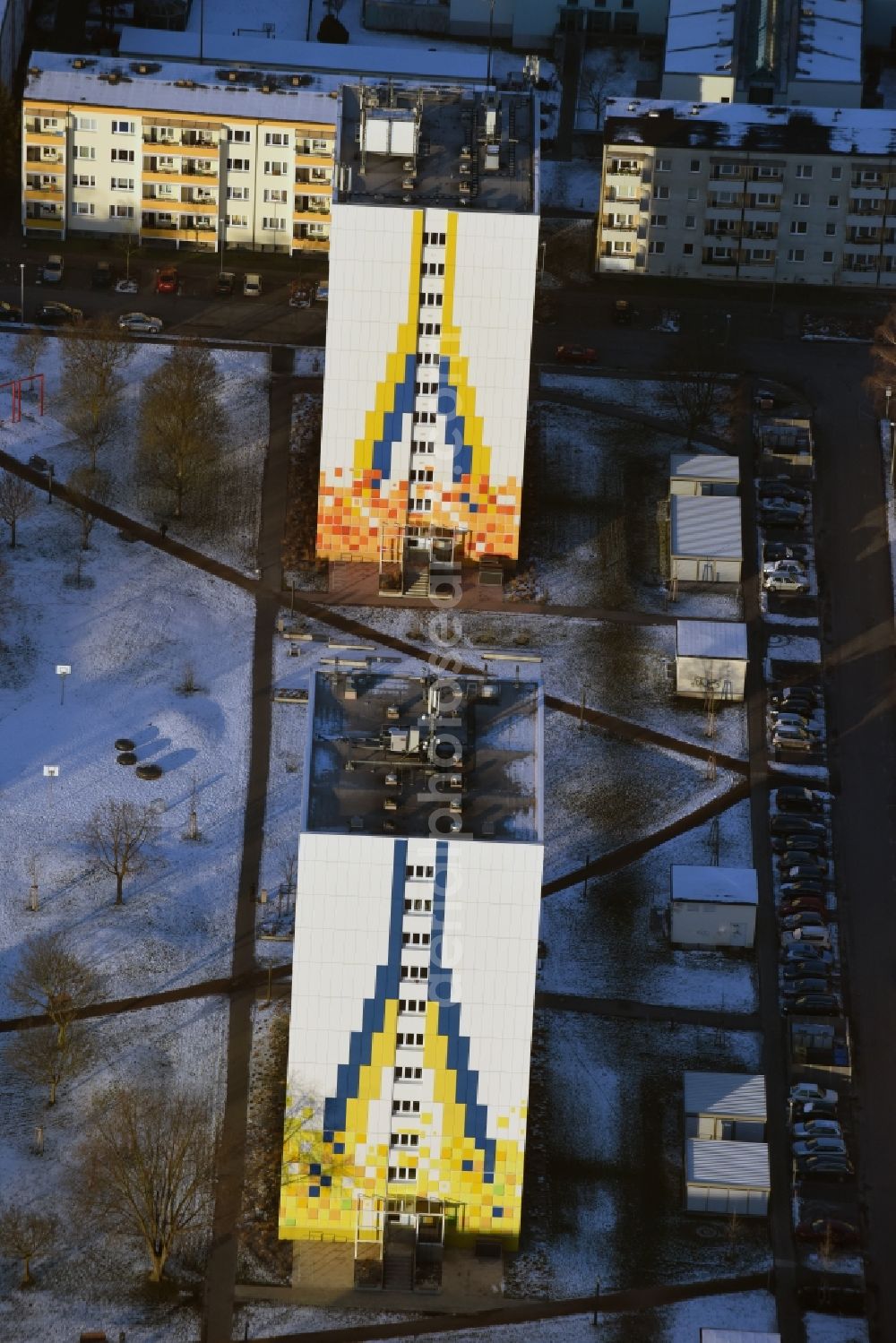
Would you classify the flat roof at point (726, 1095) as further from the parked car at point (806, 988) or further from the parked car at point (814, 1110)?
the parked car at point (806, 988)

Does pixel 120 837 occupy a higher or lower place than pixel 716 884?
higher

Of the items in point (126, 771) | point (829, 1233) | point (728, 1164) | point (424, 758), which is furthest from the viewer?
point (126, 771)

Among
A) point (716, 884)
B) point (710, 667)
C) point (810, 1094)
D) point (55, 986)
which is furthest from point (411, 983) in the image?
point (710, 667)

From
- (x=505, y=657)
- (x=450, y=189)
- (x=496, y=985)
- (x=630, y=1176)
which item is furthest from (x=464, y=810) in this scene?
(x=450, y=189)

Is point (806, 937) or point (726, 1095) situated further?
point (806, 937)

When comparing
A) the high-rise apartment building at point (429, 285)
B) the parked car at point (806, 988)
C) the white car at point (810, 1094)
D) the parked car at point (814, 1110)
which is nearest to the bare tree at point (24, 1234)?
the parked car at point (814, 1110)

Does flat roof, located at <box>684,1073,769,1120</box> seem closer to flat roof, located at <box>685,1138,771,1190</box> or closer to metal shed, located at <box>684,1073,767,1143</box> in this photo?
metal shed, located at <box>684,1073,767,1143</box>

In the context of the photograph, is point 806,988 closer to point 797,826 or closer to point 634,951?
point 634,951

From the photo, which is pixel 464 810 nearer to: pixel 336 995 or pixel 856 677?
pixel 336 995
